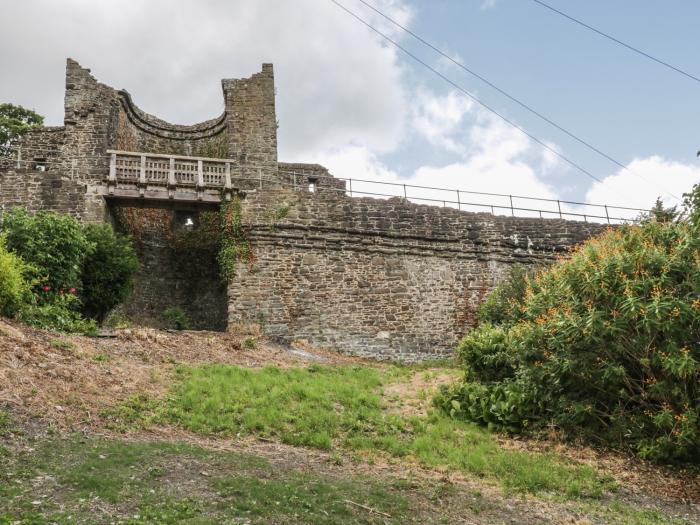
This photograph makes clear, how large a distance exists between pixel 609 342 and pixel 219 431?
609 cm

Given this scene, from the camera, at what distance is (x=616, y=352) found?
1120cm

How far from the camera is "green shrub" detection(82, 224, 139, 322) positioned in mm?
17766

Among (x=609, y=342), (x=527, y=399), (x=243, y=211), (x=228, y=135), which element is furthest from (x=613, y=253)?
(x=228, y=135)

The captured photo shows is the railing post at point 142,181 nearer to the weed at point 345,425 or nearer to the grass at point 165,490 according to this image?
the weed at point 345,425

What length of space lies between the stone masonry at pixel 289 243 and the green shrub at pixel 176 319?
36 centimetres

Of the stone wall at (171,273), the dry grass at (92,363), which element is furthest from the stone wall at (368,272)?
the dry grass at (92,363)

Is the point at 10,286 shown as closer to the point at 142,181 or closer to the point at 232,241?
the point at 142,181

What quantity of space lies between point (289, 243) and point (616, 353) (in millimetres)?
10947

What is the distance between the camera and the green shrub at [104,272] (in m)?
17.8

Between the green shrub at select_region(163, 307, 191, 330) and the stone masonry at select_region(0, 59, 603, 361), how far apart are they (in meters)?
0.36

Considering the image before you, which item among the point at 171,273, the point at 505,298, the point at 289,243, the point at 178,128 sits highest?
the point at 178,128

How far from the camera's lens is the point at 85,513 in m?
6.93

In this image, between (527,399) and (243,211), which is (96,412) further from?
(243,211)

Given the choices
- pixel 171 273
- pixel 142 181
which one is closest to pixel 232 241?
pixel 142 181
